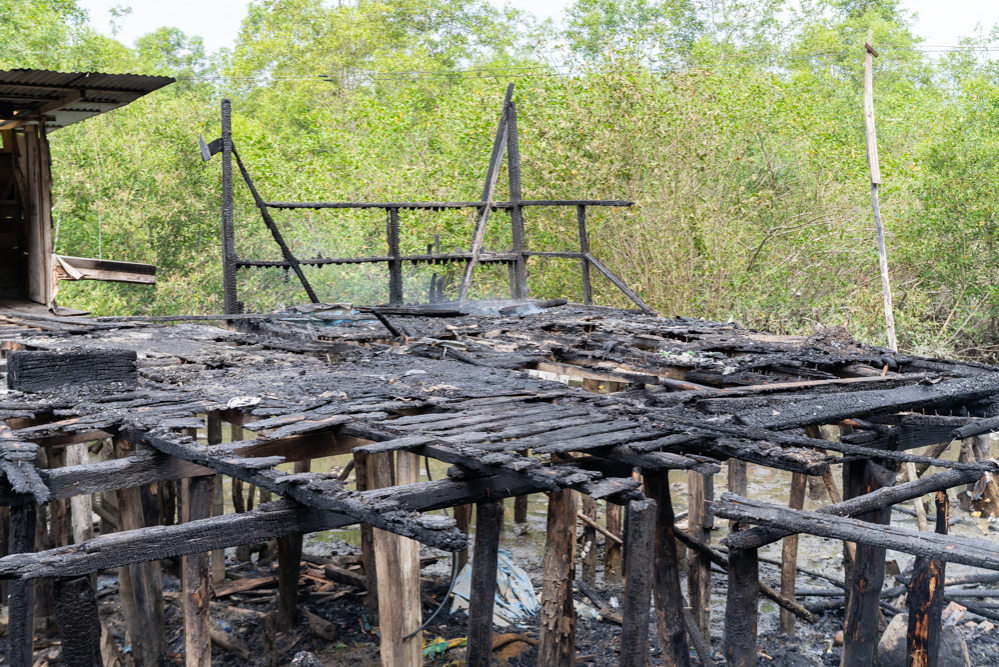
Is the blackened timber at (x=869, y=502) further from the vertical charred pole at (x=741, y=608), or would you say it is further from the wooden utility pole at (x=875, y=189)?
the wooden utility pole at (x=875, y=189)

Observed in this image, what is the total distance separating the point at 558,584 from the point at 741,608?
59.0 inches

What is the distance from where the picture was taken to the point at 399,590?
5.38m

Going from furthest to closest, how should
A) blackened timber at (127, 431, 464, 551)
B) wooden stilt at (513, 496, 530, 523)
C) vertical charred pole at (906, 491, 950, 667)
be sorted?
1. wooden stilt at (513, 496, 530, 523)
2. vertical charred pole at (906, 491, 950, 667)
3. blackened timber at (127, 431, 464, 551)

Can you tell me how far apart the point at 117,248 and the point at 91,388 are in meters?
14.1

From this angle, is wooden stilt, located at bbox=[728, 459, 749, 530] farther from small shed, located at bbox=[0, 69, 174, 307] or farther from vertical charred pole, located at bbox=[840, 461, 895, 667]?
small shed, located at bbox=[0, 69, 174, 307]

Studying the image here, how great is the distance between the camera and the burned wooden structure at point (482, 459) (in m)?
3.99

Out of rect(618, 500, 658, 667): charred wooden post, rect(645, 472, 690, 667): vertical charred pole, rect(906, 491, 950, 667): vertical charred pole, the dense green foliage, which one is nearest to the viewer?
rect(618, 500, 658, 667): charred wooden post

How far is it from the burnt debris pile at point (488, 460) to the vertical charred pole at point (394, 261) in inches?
111

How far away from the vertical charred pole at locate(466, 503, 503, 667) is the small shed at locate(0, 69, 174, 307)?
6.36 meters

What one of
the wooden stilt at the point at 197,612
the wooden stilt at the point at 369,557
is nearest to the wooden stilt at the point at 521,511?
the wooden stilt at the point at 369,557

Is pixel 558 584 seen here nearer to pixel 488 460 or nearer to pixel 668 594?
pixel 668 594

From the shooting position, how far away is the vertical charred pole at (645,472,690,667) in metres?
5.54

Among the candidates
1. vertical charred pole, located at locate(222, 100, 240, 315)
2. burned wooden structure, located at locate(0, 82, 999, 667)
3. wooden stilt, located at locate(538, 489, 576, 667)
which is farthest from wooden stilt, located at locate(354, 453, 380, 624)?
vertical charred pole, located at locate(222, 100, 240, 315)

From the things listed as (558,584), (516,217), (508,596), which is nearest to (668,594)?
(558,584)
